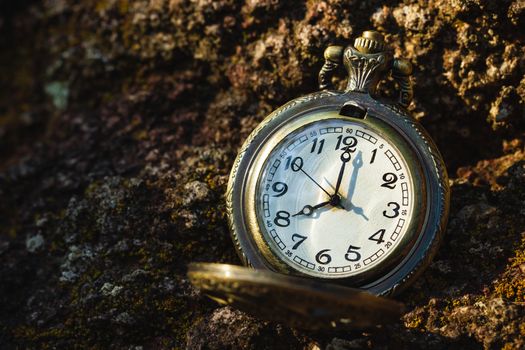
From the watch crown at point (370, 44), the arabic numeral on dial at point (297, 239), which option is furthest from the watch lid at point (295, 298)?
the watch crown at point (370, 44)

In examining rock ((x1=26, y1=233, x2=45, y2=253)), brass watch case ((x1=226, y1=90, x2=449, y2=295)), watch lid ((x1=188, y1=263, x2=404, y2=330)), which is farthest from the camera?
rock ((x1=26, y1=233, x2=45, y2=253))

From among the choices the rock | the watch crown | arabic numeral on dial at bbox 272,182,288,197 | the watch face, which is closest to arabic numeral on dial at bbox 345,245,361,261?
the watch face

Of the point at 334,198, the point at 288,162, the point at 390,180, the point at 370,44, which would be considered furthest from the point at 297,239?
the point at 370,44

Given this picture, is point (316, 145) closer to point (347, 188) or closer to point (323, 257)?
point (347, 188)

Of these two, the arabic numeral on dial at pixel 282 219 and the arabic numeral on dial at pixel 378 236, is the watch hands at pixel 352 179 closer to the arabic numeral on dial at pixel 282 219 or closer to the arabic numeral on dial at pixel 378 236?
the arabic numeral on dial at pixel 378 236

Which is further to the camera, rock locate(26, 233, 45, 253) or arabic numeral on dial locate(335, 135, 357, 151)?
rock locate(26, 233, 45, 253)

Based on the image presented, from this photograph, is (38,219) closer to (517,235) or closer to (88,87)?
(88,87)

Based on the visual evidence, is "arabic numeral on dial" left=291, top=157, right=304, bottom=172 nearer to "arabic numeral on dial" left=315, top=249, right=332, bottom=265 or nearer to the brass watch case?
the brass watch case

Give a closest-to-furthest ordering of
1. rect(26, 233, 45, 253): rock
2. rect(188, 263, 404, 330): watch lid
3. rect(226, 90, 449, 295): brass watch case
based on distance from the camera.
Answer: rect(188, 263, 404, 330): watch lid → rect(226, 90, 449, 295): brass watch case → rect(26, 233, 45, 253): rock
